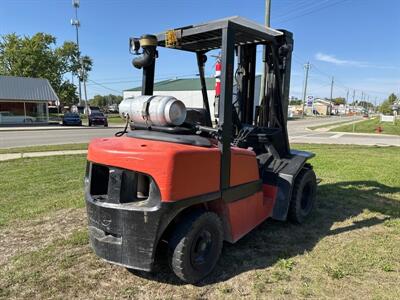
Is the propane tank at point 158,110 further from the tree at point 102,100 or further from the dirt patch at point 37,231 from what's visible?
the tree at point 102,100

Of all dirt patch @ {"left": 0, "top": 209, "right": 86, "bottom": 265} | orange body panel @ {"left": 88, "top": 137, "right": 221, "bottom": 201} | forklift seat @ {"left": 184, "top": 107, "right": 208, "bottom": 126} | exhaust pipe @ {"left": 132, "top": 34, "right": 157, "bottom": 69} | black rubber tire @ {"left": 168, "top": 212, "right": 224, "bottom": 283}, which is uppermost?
exhaust pipe @ {"left": 132, "top": 34, "right": 157, "bottom": 69}

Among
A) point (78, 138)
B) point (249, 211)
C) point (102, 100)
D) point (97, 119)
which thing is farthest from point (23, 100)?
point (102, 100)

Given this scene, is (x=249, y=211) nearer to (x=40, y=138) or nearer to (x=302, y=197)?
(x=302, y=197)

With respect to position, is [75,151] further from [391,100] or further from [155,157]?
[391,100]

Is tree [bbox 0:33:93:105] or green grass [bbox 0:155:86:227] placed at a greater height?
tree [bbox 0:33:93:105]

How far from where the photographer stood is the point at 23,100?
117ft

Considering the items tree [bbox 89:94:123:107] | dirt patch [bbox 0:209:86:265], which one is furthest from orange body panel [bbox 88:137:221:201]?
tree [bbox 89:94:123:107]

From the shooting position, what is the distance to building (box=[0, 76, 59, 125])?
3484 centimetres

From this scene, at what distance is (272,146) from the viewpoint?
477 cm

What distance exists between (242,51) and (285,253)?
2693 millimetres

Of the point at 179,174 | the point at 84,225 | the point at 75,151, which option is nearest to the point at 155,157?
the point at 179,174

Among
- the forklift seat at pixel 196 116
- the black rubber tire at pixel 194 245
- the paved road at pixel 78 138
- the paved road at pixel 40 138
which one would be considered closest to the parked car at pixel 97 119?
the paved road at pixel 78 138

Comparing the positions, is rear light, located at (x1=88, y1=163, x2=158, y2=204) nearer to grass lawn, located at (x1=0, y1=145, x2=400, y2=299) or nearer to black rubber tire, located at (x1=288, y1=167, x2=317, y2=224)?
grass lawn, located at (x1=0, y1=145, x2=400, y2=299)

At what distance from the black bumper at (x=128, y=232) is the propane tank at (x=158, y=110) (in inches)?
31.9
